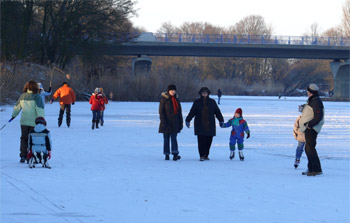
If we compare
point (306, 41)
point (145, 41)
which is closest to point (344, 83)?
point (306, 41)

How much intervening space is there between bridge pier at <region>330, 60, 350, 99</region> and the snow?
51.1 meters

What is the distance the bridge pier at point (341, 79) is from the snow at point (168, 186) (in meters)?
51.1

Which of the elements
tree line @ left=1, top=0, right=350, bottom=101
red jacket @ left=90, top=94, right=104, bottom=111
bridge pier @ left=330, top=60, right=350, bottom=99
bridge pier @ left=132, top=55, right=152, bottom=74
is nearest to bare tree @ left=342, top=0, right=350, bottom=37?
bridge pier @ left=330, top=60, right=350, bottom=99

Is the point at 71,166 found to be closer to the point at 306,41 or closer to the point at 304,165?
the point at 304,165

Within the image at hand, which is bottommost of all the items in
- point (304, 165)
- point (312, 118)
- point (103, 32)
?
point (304, 165)

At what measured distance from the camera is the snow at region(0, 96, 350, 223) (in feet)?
22.1

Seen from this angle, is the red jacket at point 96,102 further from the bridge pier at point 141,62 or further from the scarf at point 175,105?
the bridge pier at point 141,62

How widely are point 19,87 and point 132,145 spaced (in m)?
23.2

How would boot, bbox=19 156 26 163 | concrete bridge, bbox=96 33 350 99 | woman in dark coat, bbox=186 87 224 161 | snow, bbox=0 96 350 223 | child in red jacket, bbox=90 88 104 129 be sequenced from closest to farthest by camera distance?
snow, bbox=0 96 350 223 → boot, bbox=19 156 26 163 → woman in dark coat, bbox=186 87 224 161 → child in red jacket, bbox=90 88 104 129 → concrete bridge, bbox=96 33 350 99

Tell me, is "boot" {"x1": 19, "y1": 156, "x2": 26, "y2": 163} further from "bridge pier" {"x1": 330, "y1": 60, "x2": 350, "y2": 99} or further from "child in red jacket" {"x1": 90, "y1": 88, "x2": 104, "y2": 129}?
"bridge pier" {"x1": 330, "y1": 60, "x2": 350, "y2": 99}

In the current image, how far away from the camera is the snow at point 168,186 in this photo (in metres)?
6.72

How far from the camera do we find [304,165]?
11.4 meters

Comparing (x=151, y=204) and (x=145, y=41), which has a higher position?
(x=145, y=41)

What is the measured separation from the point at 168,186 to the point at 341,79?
2303 inches
